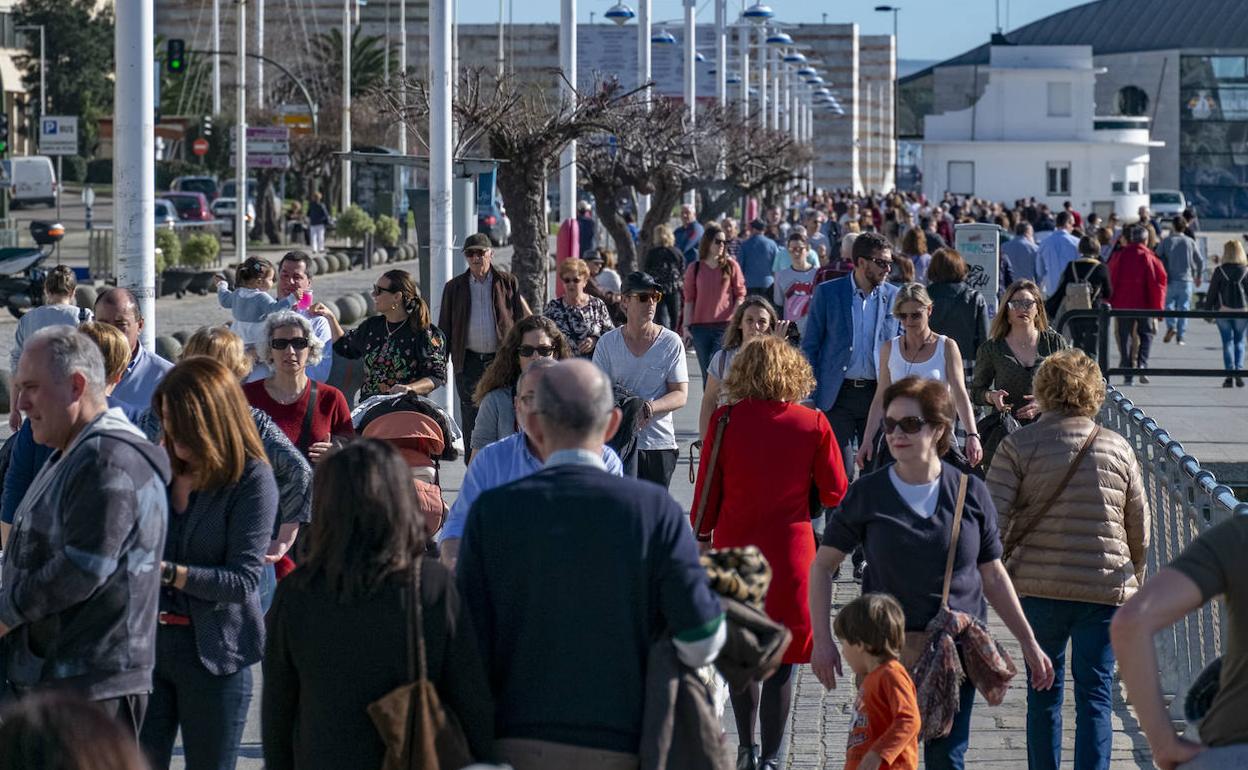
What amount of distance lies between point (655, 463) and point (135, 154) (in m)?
3.77

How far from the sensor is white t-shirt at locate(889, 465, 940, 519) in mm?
6000

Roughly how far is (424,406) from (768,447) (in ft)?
6.32

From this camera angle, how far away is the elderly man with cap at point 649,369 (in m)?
9.52

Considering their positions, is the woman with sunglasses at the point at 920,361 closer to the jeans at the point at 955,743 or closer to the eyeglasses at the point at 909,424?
the jeans at the point at 955,743

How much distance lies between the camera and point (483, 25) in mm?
138500

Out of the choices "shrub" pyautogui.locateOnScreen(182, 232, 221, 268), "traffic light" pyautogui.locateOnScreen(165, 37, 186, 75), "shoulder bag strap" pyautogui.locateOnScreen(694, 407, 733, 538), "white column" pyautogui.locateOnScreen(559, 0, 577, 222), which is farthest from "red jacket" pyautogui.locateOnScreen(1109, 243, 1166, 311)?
"traffic light" pyautogui.locateOnScreen(165, 37, 186, 75)

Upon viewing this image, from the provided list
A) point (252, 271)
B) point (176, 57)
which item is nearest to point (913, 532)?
point (252, 271)

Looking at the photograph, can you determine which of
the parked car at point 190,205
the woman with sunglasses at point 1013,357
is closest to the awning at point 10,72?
the parked car at point 190,205

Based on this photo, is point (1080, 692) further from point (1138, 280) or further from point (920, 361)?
point (1138, 280)

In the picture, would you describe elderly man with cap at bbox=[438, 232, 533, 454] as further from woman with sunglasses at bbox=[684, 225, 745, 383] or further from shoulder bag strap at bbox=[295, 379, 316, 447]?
shoulder bag strap at bbox=[295, 379, 316, 447]

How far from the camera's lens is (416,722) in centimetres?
416

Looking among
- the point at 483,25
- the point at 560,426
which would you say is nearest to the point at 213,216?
the point at 560,426

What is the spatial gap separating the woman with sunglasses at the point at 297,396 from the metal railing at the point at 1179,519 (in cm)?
317

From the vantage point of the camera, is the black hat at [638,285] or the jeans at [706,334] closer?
the black hat at [638,285]
